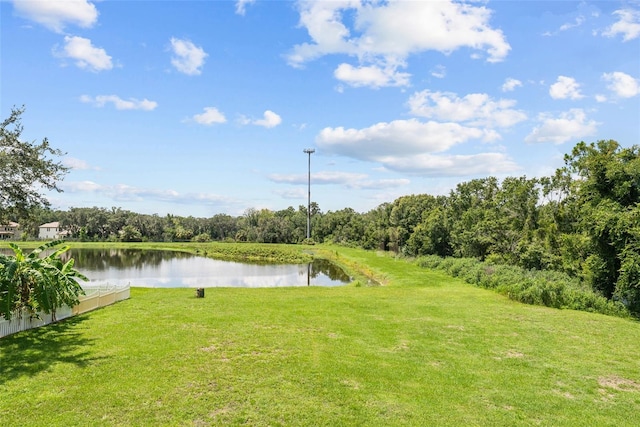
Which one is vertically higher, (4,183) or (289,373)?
(4,183)

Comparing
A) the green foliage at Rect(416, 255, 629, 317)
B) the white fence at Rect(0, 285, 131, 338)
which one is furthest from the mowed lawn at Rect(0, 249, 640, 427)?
the green foliage at Rect(416, 255, 629, 317)

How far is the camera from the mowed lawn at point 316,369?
7.25 meters

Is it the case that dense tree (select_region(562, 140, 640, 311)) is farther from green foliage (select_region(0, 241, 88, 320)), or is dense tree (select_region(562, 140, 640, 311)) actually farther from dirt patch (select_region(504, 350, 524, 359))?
green foliage (select_region(0, 241, 88, 320))

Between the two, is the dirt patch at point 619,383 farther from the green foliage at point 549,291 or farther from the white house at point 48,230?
the white house at point 48,230

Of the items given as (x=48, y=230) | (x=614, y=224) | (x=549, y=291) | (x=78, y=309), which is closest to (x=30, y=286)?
(x=78, y=309)

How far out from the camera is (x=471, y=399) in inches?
319

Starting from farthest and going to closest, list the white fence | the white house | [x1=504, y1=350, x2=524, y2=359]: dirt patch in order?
the white house → the white fence → [x1=504, y1=350, x2=524, y2=359]: dirt patch

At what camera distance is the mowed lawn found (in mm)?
7246

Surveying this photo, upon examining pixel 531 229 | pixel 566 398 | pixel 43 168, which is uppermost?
pixel 43 168

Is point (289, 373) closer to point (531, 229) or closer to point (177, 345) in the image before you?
point (177, 345)

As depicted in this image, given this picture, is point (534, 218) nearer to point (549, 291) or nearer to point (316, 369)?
point (549, 291)

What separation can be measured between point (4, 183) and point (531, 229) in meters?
33.6

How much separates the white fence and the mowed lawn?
427 millimetres

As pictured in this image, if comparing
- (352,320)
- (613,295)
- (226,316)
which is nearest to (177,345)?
(226,316)
